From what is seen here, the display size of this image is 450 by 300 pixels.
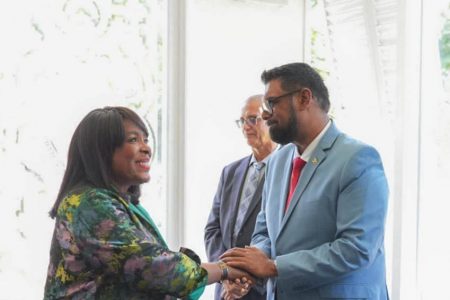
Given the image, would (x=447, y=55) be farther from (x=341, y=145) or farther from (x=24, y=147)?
(x=24, y=147)

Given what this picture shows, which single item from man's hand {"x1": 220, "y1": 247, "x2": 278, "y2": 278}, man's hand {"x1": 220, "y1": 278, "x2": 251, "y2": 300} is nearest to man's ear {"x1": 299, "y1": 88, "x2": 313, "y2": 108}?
man's hand {"x1": 220, "y1": 247, "x2": 278, "y2": 278}

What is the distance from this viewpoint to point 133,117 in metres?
1.83

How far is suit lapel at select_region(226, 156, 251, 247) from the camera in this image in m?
2.82

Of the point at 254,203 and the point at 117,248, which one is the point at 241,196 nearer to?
the point at 254,203

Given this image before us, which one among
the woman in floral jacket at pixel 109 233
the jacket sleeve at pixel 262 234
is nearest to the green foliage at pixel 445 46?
the jacket sleeve at pixel 262 234

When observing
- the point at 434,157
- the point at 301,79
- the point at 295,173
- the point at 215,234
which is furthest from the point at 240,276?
the point at 434,157

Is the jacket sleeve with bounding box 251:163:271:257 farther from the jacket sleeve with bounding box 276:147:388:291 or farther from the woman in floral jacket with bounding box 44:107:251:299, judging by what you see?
the woman in floral jacket with bounding box 44:107:251:299

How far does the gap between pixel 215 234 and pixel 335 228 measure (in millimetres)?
1043

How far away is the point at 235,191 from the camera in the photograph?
2887mm

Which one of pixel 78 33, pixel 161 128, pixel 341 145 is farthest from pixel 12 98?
pixel 341 145

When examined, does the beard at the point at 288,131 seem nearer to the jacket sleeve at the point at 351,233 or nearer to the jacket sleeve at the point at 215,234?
the jacket sleeve at the point at 351,233

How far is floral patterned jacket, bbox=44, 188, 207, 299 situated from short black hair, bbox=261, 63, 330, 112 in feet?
2.76

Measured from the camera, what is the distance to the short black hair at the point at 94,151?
172cm

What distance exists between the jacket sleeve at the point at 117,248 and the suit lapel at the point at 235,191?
3.74 feet
